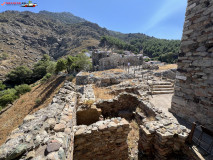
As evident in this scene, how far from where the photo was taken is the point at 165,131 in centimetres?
401

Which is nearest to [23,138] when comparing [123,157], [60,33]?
[123,157]

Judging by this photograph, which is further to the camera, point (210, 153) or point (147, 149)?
point (147, 149)

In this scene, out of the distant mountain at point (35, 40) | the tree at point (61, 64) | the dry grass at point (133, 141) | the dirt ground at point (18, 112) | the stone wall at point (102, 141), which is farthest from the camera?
the distant mountain at point (35, 40)

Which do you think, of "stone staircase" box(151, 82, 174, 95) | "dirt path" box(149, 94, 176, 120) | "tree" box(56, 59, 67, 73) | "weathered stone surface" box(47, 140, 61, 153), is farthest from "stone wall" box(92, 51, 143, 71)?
"weathered stone surface" box(47, 140, 61, 153)

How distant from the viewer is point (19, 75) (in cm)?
3853

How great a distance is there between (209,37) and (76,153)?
696 centimetres

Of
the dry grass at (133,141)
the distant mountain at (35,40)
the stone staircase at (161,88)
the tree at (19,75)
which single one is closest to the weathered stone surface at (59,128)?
the dry grass at (133,141)

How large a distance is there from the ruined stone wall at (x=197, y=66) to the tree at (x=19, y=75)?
163 feet

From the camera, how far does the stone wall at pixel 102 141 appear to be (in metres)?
3.50

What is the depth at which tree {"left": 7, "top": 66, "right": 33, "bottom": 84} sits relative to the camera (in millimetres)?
37812

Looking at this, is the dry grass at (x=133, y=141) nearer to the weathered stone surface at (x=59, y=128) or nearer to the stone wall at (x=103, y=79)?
the weathered stone surface at (x=59, y=128)

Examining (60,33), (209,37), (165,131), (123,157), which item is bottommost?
(123,157)

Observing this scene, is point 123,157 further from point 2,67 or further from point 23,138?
point 2,67

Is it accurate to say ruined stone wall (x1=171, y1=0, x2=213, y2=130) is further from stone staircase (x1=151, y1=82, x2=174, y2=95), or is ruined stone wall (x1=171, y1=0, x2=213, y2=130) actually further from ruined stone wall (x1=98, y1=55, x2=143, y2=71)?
ruined stone wall (x1=98, y1=55, x2=143, y2=71)
